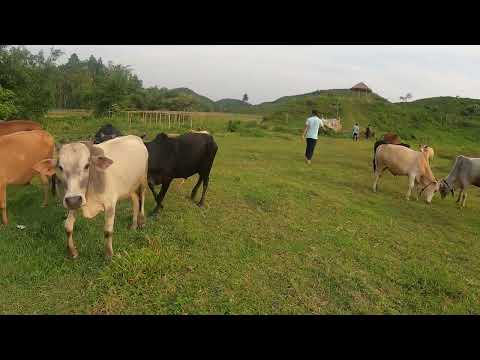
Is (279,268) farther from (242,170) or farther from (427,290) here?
(242,170)

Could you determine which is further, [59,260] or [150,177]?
[150,177]

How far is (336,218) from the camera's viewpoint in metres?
6.77

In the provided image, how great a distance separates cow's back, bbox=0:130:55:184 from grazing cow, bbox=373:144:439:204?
8.49 metres

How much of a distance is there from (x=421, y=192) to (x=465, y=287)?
488 cm

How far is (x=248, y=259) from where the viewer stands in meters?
4.72

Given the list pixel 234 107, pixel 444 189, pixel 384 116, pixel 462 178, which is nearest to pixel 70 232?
pixel 444 189

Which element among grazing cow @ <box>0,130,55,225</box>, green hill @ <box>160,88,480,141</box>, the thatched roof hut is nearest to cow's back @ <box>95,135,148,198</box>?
grazing cow @ <box>0,130,55,225</box>

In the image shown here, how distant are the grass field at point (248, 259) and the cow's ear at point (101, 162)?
1.19 meters

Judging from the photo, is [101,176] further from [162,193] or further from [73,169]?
[162,193]

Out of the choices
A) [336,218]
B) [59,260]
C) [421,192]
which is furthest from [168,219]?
[421,192]

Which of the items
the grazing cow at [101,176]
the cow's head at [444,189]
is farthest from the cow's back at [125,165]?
the cow's head at [444,189]

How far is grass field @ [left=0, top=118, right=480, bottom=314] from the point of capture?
12.2 feet

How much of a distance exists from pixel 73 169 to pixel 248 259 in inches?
103

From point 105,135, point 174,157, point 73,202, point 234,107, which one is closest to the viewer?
point 73,202
